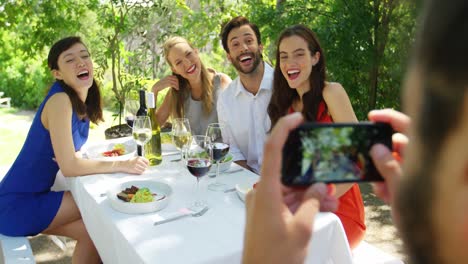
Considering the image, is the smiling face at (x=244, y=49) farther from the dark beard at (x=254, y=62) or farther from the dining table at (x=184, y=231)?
the dining table at (x=184, y=231)

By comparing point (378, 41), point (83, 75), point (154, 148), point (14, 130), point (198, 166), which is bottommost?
point (14, 130)

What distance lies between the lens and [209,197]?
6.30ft

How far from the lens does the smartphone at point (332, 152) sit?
79cm

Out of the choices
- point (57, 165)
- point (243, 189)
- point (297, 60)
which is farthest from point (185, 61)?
point (243, 189)

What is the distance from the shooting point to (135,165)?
2.26 metres

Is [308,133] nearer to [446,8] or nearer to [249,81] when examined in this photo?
[446,8]

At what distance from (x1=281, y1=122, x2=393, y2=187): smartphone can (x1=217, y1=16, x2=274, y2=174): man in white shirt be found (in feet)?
6.39

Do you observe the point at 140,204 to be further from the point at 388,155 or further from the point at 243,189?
the point at 388,155

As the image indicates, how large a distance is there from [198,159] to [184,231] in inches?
15.8

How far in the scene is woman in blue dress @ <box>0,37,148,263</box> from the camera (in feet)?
7.47

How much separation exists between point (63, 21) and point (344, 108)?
3.65 meters

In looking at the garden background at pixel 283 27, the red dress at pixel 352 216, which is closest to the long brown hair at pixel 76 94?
the red dress at pixel 352 216

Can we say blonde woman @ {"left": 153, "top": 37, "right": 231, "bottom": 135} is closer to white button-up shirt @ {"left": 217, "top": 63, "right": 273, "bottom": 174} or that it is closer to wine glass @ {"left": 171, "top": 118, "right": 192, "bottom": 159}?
white button-up shirt @ {"left": 217, "top": 63, "right": 273, "bottom": 174}

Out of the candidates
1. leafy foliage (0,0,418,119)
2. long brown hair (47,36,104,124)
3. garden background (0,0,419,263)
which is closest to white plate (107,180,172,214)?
long brown hair (47,36,104,124)
